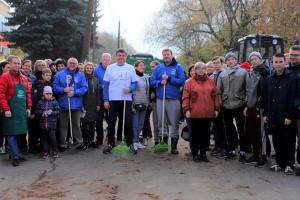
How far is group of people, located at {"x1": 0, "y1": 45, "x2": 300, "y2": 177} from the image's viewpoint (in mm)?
7898

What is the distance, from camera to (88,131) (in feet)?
33.2

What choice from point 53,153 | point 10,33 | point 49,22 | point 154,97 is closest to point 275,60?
point 154,97

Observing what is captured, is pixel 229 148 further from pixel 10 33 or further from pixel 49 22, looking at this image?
pixel 10 33

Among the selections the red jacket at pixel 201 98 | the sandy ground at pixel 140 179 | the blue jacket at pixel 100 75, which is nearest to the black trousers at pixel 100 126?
the blue jacket at pixel 100 75

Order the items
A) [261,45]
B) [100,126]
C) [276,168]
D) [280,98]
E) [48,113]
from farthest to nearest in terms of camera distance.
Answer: [261,45] → [100,126] → [48,113] → [276,168] → [280,98]

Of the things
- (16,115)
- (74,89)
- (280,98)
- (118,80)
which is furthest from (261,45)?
(16,115)

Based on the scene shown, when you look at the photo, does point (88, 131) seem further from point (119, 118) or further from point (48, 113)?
point (48, 113)

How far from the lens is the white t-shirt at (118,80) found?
940cm

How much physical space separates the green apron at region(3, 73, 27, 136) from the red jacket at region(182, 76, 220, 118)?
3.20 m

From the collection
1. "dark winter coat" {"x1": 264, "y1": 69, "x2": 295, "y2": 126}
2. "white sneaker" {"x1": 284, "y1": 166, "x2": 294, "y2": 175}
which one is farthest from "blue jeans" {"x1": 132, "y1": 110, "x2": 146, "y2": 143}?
"white sneaker" {"x1": 284, "y1": 166, "x2": 294, "y2": 175}

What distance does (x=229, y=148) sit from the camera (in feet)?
30.0

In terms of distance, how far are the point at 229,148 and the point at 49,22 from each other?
17867mm

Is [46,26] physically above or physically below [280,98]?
above

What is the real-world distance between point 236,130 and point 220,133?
1.18 ft
